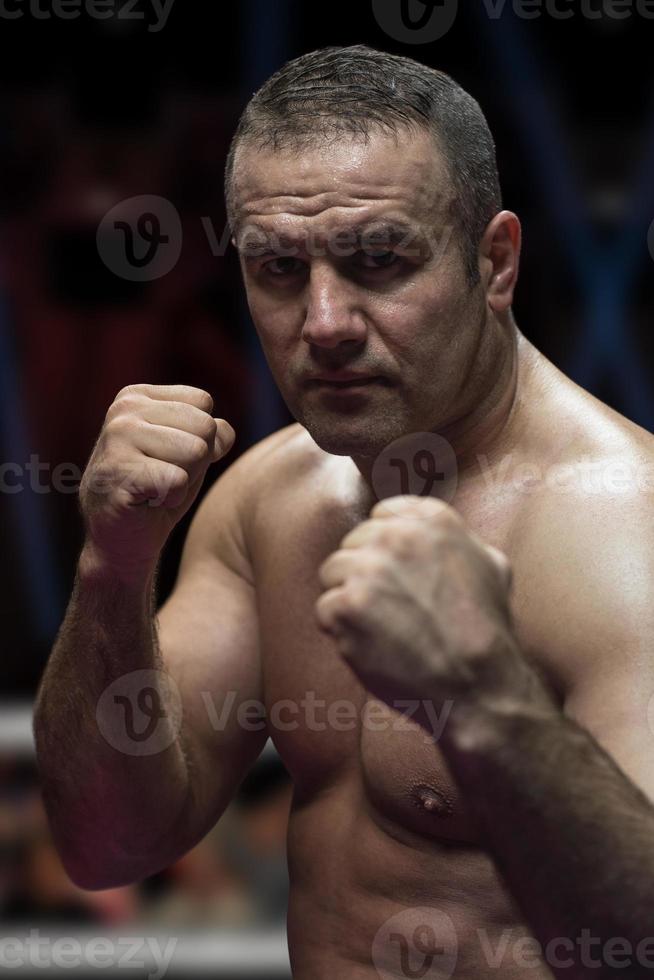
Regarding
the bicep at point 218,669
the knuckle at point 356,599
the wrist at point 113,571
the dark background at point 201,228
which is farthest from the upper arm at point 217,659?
the dark background at point 201,228

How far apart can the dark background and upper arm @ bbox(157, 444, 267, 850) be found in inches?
39.2

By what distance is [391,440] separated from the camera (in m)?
1.42

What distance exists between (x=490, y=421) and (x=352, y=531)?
1.25ft

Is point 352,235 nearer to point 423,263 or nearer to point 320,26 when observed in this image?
point 423,263

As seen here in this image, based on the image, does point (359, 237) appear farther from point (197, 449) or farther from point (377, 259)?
point (197, 449)

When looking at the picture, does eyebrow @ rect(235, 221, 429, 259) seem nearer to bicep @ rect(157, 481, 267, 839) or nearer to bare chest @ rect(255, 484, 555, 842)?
bare chest @ rect(255, 484, 555, 842)

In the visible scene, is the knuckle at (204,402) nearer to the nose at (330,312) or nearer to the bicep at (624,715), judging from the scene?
the nose at (330,312)

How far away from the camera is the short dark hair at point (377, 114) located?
1398 mm

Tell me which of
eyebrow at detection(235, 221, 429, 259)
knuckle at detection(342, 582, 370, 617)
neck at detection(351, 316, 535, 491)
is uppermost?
eyebrow at detection(235, 221, 429, 259)

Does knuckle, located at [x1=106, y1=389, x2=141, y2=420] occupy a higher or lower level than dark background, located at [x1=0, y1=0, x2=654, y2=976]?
higher

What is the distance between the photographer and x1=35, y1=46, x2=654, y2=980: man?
1285mm

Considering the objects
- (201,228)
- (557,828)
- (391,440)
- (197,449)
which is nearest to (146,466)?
(197,449)

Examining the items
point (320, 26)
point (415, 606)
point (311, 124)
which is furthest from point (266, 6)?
point (415, 606)

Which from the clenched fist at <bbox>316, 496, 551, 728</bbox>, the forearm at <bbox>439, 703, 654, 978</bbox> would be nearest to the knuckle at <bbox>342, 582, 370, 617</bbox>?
the clenched fist at <bbox>316, 496, 551, 728</bbox>
